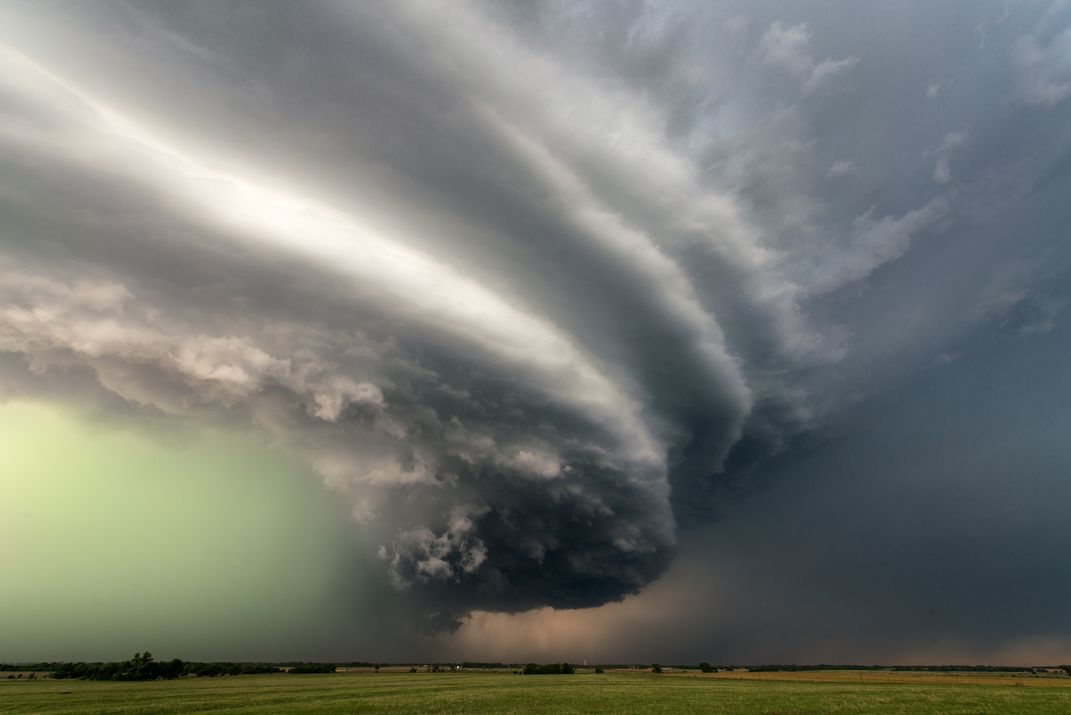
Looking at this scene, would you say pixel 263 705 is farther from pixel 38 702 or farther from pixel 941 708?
pixel 941 708

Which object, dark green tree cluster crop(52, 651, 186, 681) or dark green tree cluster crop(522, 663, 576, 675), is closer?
dark green tree cluster crop(52, 651, 186, 681)

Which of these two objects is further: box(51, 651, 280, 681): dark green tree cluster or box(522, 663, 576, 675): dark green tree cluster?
box(522, 663, 576, 675): dark green tree cluster

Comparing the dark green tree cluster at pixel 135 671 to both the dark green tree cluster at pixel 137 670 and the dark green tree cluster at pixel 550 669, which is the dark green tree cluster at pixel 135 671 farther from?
the dark green tree cluster at pixel 550 669

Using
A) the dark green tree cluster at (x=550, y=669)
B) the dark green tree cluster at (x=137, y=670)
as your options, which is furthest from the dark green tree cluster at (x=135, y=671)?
the dark green tree cluster at (x=550, y=669)

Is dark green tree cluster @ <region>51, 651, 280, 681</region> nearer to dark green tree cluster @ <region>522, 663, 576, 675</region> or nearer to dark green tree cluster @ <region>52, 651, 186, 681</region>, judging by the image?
dark green tree cluster @ <region>52, 651, 186, 681</region>

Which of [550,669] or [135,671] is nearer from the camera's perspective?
[135,671]

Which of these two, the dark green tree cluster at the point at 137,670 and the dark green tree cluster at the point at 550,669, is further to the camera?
the dark green tree cluster at the point at 550,669

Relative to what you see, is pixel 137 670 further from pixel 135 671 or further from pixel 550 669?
pixel 550 669

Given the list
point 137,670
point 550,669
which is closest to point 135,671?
point 137,670

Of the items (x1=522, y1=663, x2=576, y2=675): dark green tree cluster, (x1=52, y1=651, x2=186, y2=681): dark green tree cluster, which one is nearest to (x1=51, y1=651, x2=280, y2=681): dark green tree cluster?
(x1=52, y1=651, x2=186, y2=681): dark green tree cluster

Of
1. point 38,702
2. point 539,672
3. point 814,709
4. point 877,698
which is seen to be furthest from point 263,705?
point 539,672

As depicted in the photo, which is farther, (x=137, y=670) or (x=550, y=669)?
(x=550, y=669)

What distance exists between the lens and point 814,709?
52.2m

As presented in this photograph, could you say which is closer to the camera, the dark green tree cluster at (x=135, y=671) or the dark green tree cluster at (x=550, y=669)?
the dark green tree cluster at (x=135, y=671)
